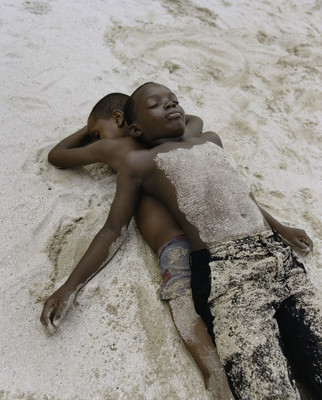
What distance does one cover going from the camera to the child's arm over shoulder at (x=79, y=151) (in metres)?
2.22

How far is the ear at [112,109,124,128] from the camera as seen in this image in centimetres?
243

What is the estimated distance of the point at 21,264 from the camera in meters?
1.91

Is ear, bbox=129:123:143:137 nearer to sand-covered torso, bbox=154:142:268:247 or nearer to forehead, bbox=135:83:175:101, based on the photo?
forehead, bbox=135:83:175:101

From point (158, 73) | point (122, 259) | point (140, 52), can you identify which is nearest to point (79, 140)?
point (122, 259)

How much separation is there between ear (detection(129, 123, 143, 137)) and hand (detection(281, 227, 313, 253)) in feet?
3.68

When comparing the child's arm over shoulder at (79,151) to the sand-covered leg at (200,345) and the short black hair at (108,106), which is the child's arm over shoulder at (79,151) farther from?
the sand-covered leg at (200,345)

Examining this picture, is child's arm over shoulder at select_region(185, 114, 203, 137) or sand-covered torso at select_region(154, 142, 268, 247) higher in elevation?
sand-covered torso at select_region(154, 142, 268, 247)

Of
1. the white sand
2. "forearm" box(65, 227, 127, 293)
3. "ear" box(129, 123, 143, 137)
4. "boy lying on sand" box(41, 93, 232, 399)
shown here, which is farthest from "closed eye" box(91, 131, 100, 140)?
"forearm" box(65, 227, 127, 293)

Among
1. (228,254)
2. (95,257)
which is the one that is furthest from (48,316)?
(228,254)

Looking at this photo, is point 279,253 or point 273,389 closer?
point 273,389

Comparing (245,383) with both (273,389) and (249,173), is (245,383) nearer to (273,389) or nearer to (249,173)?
(273,389)

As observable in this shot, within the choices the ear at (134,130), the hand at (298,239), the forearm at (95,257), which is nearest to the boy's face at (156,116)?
the ear at (134,130)

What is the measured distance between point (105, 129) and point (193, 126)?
0.66 meters

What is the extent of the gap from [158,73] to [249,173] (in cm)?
142
